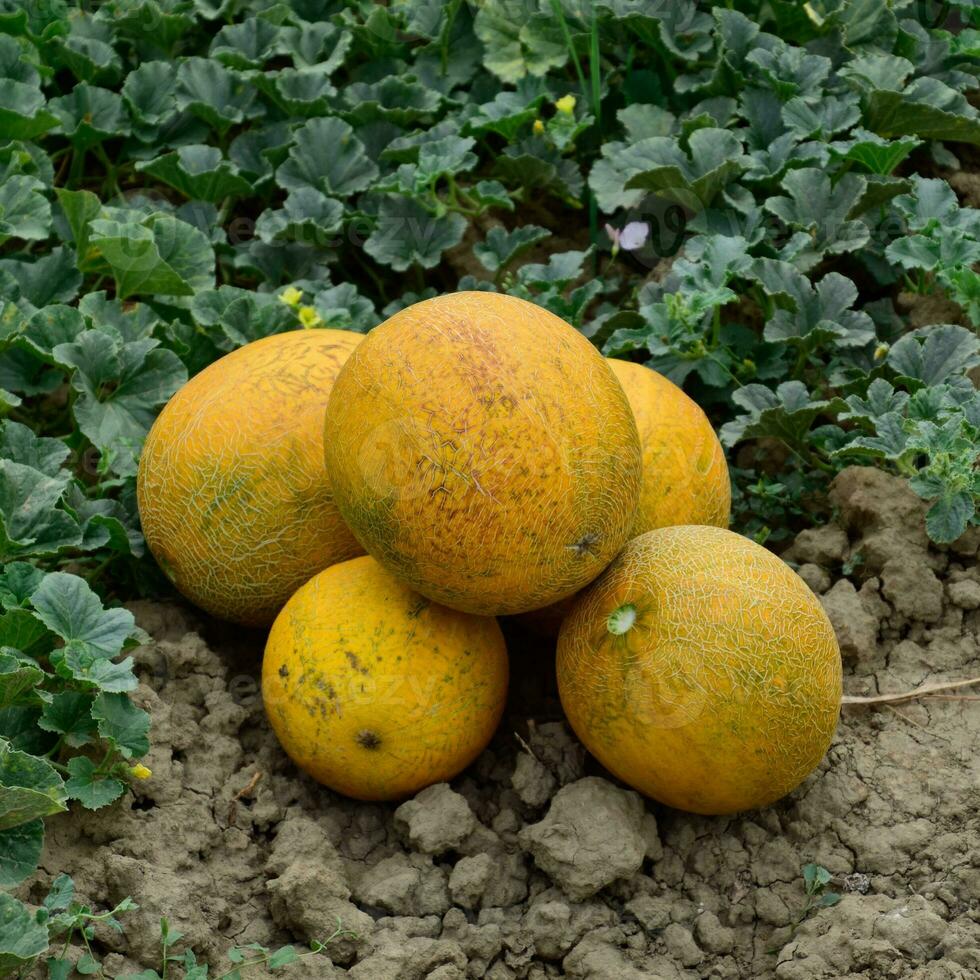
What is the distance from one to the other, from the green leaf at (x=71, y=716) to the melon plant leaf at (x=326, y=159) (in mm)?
2316

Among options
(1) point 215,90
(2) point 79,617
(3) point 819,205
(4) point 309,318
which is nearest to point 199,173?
(1) point 215,90

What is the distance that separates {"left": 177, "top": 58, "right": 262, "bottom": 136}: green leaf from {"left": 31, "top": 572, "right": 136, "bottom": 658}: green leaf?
2443 millimetres

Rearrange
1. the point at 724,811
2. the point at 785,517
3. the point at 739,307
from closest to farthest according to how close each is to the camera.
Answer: the point at 724,811, the point at 785,517, the point at 739,307

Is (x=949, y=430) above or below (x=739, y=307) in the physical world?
above

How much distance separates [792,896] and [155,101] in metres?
3.57

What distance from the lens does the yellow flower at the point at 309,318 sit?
3896 millimetres

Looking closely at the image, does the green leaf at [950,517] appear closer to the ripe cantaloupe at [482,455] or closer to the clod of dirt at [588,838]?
the ripe cantaloupe at [482,455]

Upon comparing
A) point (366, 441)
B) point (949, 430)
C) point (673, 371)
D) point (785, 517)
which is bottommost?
point (785, 517)

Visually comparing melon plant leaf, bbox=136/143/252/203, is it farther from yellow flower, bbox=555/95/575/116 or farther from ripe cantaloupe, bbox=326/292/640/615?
ripe cantaloupe, bbox=326/292/640/615

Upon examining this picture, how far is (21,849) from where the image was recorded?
252 centimetres

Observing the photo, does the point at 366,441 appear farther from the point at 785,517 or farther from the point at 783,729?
the point at 785,517

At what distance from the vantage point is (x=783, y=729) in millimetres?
2721

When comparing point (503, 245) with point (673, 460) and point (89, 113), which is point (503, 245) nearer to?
point (673, 460)

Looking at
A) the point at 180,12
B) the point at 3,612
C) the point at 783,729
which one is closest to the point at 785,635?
the point at 783,729
